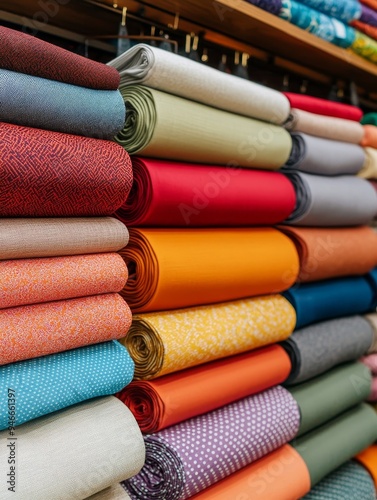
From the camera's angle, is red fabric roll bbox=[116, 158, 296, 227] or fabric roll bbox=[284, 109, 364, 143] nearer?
red fabric roll bbox=[116, 158, 296, 227]

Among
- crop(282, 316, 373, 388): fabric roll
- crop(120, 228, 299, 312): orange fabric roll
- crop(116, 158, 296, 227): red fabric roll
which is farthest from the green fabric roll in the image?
crop(116, 158, 296, 227): red fabric roll

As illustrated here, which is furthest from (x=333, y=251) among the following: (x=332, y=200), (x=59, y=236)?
(x=59, y=236)

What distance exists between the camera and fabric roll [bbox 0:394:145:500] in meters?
0.59

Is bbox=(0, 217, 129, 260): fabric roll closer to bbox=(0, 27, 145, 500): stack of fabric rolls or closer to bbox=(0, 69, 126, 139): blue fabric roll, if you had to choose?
bbox=(0, 27, 145, 500): stack of fabric rolls

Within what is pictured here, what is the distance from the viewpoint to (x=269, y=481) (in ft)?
3.05

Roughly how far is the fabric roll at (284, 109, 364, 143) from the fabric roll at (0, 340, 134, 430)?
597mm

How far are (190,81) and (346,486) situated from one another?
0.90 meters

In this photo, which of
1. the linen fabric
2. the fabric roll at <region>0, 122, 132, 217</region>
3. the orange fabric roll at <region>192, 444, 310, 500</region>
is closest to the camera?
the fabric roll at <region>0, 122, 132, 217</region>

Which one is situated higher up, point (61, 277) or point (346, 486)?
point (61, 277)

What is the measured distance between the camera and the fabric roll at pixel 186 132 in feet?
2.48

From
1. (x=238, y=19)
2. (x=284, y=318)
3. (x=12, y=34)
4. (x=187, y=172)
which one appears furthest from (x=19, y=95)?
(x=284, y=318)

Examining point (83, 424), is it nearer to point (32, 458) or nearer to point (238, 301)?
point (32, 458)

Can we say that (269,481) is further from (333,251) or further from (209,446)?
(333,251)

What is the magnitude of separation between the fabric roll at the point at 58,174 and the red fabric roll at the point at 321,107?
49cm
